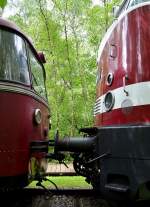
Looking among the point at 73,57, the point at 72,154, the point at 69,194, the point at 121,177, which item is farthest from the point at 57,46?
the point at 121,177

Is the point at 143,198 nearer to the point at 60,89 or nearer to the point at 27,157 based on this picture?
the point at 27,157

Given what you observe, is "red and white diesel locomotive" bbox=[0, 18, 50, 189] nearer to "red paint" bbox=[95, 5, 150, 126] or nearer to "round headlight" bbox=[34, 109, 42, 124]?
"round headlight" bbox=[34, 109, 42, 124]

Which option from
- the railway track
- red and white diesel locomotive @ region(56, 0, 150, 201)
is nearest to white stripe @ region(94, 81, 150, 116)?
red and white diesel locomotive @ region(56, 0, 150, 201)

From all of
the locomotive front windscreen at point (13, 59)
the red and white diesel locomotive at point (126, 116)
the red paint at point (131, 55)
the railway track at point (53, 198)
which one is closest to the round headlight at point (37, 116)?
the locomotive front windscreen at point (13, 59)

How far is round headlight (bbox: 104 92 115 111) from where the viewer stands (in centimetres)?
447

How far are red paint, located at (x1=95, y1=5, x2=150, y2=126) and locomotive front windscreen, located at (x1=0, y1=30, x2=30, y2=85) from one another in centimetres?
99

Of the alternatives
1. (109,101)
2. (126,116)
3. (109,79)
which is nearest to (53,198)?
(109,101)

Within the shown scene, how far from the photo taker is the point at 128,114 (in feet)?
13.5

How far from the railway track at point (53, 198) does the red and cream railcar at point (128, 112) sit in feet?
6.46

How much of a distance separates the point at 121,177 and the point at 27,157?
1197 mm

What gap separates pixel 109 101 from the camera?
4594 millimetres

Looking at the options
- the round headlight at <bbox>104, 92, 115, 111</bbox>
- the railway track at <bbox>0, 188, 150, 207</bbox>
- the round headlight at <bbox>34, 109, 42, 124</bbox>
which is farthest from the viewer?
the railway track at <bbox>0, 188, 150, 207</bbox>

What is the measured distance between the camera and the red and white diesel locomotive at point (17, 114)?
14.4 feet

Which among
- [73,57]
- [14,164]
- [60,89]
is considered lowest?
[14,164]
